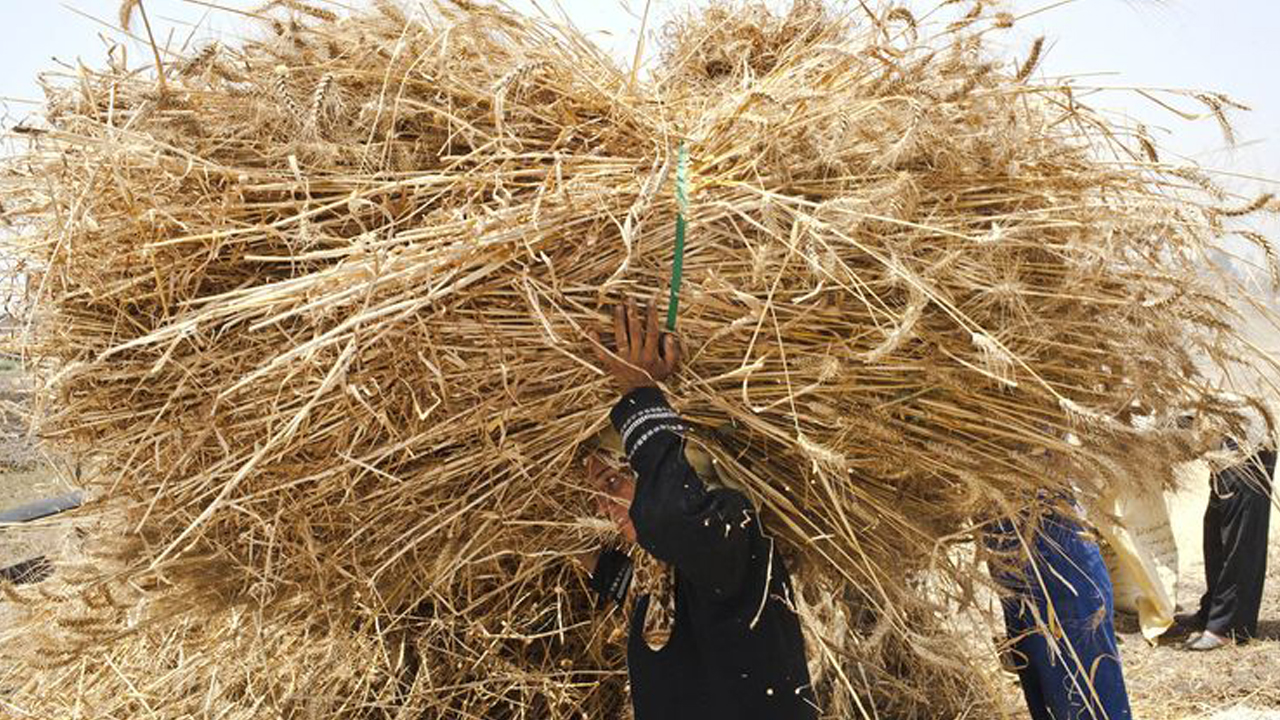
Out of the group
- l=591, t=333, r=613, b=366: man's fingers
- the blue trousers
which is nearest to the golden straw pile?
l=591, t=333, r=613, b=366: man's fingers

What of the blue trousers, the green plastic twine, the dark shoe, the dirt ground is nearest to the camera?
the green plastic twine

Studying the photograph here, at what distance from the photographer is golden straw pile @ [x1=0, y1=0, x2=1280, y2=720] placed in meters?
1.63

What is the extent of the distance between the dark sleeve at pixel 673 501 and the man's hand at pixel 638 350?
0.08ft

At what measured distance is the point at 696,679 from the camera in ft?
6.00

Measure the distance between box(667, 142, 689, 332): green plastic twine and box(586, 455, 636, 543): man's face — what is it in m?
0.31

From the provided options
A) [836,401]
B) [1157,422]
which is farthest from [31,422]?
[1157,422]

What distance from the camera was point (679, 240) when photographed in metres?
1.60

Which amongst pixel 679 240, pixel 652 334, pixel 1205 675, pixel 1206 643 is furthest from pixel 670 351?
pixel 1206 643

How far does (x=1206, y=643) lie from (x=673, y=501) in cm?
369

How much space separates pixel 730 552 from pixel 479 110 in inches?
31.9

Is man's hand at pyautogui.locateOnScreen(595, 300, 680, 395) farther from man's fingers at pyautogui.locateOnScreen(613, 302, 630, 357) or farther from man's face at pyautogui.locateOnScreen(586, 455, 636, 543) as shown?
man's face at pyautogui.locateOnScreen(586, 455, 636, 543)

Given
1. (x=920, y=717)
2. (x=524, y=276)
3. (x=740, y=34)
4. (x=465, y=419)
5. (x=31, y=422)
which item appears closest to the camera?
(x=524, y=276)

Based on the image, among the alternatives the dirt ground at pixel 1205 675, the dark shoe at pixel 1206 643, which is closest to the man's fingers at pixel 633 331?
the dirt ground at pixel 1205 675

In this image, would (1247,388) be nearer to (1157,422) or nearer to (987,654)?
(1157,422)
